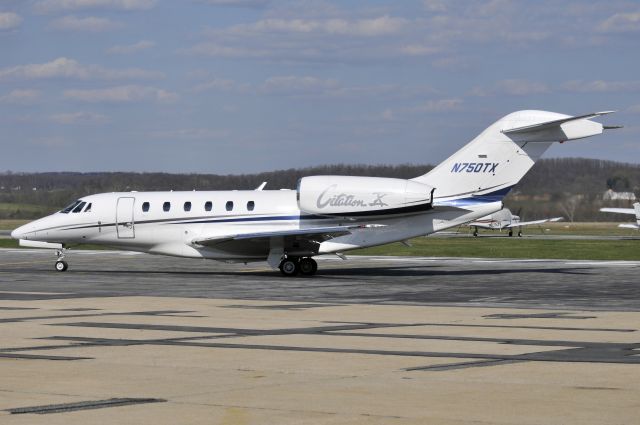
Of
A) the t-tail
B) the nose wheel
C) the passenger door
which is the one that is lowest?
the nose wheel

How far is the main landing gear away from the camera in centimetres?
3906

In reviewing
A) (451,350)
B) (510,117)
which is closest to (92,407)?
(451,350)

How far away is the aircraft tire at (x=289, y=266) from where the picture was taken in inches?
1537

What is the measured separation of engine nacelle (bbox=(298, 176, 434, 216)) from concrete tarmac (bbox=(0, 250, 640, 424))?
381 cm

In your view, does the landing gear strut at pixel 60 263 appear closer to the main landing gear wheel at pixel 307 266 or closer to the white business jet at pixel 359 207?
the white business jet at pixel 359 207

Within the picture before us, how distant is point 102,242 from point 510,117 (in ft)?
50.2

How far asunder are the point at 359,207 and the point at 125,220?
28.4 ft

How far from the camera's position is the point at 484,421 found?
37.1ft

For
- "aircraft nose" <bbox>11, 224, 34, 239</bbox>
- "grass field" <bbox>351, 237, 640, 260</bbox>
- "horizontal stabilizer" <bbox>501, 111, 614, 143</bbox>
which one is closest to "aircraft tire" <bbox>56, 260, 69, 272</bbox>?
"aircraft nose" <bbox>11, 224, 34, 239</bbox>

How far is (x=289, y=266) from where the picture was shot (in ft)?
128

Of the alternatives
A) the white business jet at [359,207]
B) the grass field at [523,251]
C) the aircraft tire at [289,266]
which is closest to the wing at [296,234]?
the white business jet at [359,207]

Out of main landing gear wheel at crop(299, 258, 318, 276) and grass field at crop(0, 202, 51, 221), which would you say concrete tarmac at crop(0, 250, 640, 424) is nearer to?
main landing gear wheel at crop(299, 258, 318, 276)

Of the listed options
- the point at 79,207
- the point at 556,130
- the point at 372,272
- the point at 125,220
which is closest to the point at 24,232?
the point at 79,207

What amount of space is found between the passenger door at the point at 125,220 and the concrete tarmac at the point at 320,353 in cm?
554
